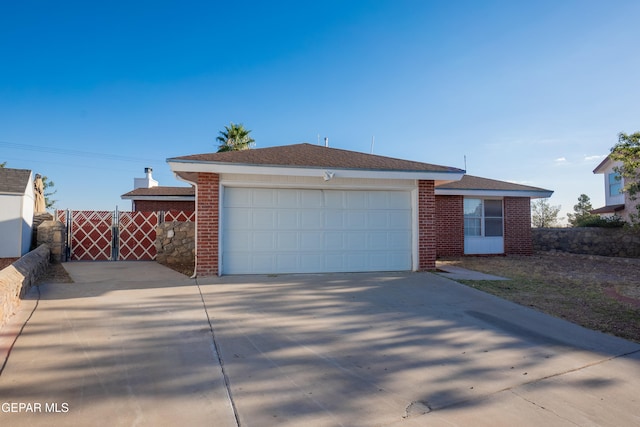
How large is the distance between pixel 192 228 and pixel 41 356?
798cm

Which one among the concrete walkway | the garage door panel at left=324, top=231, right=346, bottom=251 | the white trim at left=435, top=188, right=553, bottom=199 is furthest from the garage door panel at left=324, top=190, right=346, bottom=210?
the white trim at left=435, top=188, right=553, bottom=199

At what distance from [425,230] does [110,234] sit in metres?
A: 10.9

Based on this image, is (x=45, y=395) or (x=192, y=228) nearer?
(x=45, y=395)

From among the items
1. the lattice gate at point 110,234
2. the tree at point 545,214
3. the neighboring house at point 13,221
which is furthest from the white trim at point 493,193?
the tree at point 545,214

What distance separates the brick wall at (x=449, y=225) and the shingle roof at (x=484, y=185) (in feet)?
1.50

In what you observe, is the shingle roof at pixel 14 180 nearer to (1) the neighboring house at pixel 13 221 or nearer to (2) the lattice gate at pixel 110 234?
(1) the neighboring house at pixel 13 221

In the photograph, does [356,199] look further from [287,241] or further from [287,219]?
[287,241]

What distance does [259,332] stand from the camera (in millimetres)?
4344

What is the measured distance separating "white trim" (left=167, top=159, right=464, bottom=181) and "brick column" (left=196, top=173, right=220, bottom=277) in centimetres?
33

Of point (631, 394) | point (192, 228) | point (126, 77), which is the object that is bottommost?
point (631, 394)

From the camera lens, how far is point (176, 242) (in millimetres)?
11289

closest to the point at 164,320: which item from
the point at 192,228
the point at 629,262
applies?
the point at 192,228

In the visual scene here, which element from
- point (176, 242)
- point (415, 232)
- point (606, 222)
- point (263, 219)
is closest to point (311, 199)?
point (263, 219)

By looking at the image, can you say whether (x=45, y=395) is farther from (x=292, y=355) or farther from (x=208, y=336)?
(x=292, y=355)
